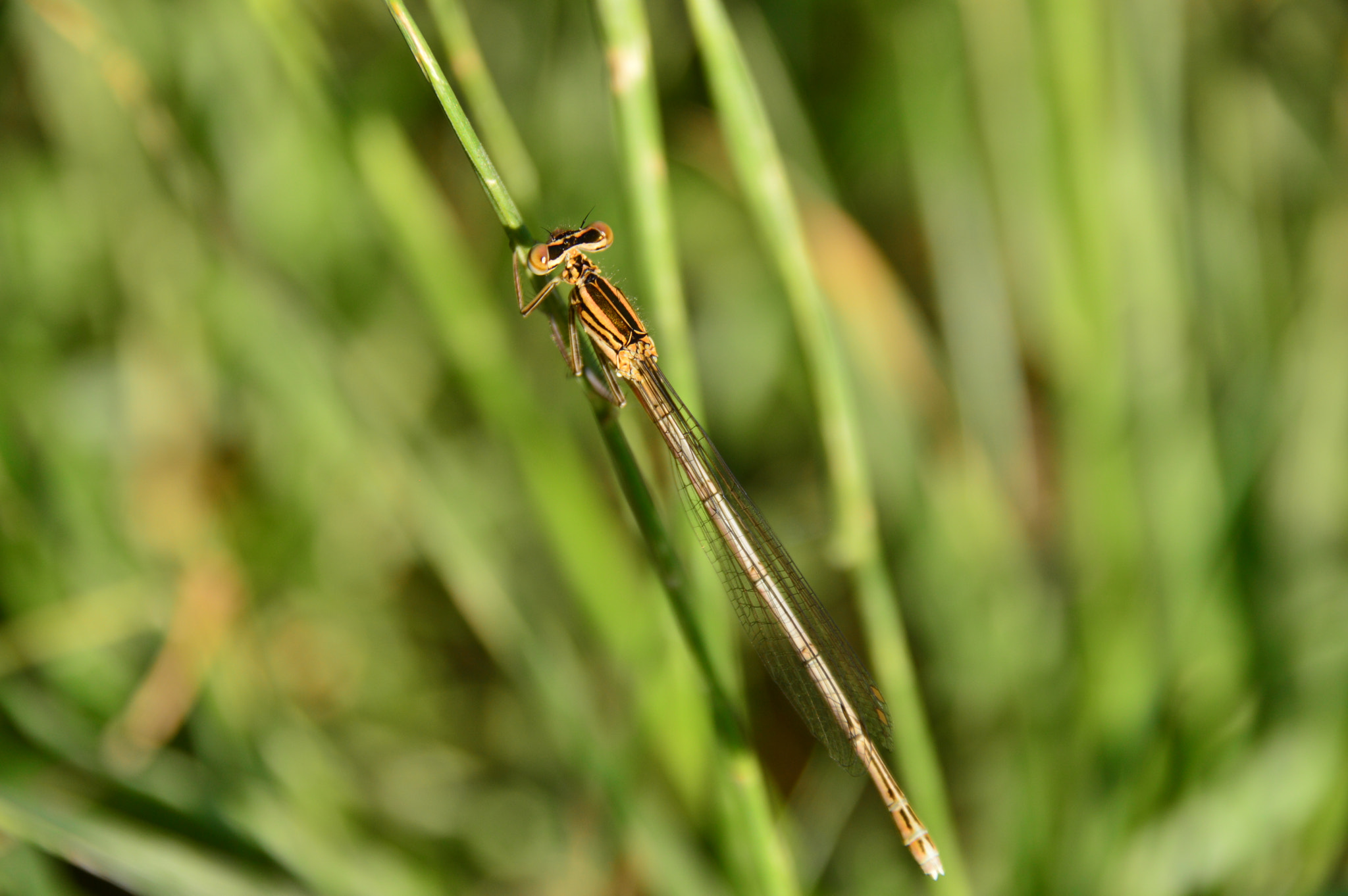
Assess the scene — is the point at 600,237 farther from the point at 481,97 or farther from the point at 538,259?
the point at 538,259

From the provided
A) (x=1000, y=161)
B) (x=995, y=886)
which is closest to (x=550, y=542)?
(x=995, y=886)

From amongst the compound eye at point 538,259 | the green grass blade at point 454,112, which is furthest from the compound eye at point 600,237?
the green grass blade at point 454,112

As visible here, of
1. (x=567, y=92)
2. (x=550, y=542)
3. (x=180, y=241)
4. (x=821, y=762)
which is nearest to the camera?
(x=550, y=542)

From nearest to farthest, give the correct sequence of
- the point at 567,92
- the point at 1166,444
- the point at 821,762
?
the point at 1166,444, the point at 821,762, the point at 567,92

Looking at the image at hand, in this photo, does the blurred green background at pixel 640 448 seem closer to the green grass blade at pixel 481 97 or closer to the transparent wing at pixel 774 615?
the green grass blade at pixel 481 97

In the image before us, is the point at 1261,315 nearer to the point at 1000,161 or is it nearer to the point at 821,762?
the point at 1000,161

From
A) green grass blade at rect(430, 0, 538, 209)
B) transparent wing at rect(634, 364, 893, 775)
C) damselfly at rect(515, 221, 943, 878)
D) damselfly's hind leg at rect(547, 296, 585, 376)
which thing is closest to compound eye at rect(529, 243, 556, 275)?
A: damselfly's hind leg at rect(547, 296, 585, 376)

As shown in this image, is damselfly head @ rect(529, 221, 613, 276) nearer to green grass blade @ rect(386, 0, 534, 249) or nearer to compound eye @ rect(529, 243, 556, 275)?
compound eye @ rect(529, 243, 556, 275)
